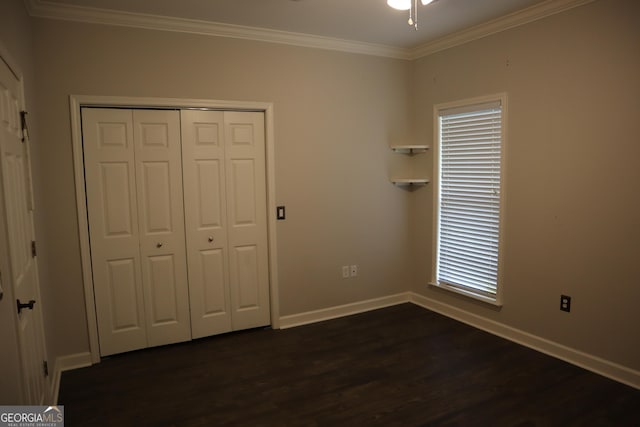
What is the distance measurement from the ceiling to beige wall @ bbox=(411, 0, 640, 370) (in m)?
0.25

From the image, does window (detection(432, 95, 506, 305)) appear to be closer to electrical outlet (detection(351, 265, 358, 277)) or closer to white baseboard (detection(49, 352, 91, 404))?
electrical outlet (detection(351, 265, 358, 277))

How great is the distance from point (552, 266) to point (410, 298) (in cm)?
170

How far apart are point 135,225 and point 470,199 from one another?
294 centimetres

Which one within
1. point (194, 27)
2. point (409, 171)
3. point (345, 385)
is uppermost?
point (194, 27)

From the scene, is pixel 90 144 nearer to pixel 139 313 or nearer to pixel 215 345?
pixel 139 313

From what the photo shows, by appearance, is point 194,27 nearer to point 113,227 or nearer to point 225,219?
point 225,219

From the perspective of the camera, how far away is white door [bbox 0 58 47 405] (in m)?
1.89

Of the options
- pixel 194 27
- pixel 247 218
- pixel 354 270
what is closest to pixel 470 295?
pixel 354 270

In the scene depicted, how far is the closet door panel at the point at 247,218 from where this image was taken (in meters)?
3.63

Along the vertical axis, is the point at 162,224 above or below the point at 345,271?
above

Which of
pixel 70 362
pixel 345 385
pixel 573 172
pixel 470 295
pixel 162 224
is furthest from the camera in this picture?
pixel 470 295

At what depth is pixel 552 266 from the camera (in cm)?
321

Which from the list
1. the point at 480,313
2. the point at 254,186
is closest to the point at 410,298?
the point at 480,313

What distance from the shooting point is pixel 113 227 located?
10.7 ft
